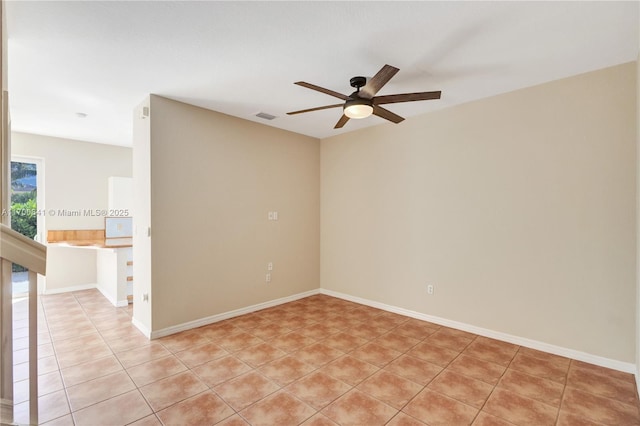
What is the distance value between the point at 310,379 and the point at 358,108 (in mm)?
2350

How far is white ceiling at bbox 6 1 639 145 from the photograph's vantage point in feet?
6.44

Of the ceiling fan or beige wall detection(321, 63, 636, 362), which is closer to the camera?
the ceiling fan

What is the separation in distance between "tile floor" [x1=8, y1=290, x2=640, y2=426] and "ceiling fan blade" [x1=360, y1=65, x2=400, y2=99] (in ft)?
7.87

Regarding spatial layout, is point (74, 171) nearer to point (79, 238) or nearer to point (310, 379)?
point (79, 238)

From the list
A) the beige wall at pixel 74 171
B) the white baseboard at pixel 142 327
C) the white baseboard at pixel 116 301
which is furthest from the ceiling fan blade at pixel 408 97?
the beige wall at pixel 74 171

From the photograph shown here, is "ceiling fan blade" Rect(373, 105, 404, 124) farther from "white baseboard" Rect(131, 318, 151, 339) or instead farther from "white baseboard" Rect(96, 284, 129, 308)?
"white baseboard" Rect(96, 284, 129, 308)

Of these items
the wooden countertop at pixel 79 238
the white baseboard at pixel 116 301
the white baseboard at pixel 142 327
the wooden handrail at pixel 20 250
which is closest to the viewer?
the wooden handrail at pixel 20 250

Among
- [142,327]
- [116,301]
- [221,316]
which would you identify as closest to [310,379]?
[221,316]

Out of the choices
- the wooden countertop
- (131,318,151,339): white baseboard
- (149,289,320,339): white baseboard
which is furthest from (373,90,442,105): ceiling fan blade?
the wooden countertop

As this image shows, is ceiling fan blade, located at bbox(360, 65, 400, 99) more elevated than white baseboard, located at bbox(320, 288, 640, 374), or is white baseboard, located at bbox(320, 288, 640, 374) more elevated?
ceiling fan blade, located at bbox(360, 65, 400, 99)

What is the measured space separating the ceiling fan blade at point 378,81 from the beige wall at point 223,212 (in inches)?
86.7

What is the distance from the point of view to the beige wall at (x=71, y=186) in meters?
5.03

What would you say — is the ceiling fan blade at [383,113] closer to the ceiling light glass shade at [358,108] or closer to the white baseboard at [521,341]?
the ceiling light glass shade at [358,108]

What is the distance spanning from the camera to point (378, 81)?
2.27 meters
